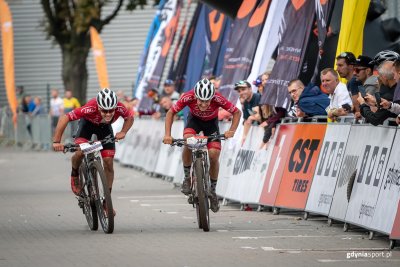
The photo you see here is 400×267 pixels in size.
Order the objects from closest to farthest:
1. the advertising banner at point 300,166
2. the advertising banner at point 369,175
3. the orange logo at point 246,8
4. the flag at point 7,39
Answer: the advertising banner at point 369,175, the advertising banner at point 300,166, the orange logo at point 246,8, the flag at point 7,39

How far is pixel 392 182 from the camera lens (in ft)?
40.3

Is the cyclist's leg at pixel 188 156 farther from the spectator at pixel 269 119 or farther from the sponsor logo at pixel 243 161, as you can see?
the sponsor logo at pixel 243 161

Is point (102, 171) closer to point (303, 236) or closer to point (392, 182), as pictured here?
point (303, 236)

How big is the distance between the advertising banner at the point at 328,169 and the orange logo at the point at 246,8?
6334 mm

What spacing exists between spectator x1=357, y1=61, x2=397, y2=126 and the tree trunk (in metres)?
32.8

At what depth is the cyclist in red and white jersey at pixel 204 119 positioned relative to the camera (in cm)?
1420

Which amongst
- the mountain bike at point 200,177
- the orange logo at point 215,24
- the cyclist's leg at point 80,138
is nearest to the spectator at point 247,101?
the mountain bike at point 200,177

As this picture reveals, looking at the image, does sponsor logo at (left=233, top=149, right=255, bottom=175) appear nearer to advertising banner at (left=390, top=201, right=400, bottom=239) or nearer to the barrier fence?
the barrier fence

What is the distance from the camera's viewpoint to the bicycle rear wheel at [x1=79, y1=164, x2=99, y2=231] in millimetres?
14133

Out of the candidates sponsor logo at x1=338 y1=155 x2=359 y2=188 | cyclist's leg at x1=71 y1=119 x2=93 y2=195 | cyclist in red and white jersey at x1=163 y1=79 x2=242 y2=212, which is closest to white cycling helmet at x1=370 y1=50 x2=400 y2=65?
sponsor logo at x1=338 y1=155 x2=359 y2=188

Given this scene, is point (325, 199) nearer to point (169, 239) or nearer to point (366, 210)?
point (366, 210)

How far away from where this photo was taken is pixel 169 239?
12.9 metres

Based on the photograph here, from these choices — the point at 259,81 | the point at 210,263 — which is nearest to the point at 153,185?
the point at 259,81

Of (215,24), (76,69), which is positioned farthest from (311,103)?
(76,69)
